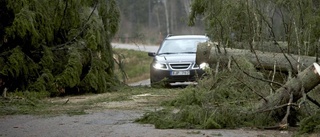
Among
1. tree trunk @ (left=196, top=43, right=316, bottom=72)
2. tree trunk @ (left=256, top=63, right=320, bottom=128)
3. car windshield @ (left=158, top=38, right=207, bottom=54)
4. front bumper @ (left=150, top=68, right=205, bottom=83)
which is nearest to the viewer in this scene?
tree trunk @ (left=256, top=63, right=320, bottom=128)

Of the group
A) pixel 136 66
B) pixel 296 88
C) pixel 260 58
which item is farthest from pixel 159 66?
pixel 136 66

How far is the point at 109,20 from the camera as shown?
16234mm

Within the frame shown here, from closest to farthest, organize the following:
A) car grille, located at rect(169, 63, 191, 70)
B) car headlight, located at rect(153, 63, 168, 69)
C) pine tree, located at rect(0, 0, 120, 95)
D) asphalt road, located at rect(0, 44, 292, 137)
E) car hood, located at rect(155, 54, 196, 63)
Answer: asphalt road, located at rect(0, 44, 292, 137) < pine tree, located at rect(0, 0, 120, 95) < car grille, located at rect(169, 63, 191, 70) < car hood, located at rect(155, 54, 196, 63) < car headlight, located at rect(153, 63, 168, 69)

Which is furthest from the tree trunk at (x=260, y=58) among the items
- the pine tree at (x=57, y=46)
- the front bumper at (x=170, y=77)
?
the front bumper at (x=170, y=77)

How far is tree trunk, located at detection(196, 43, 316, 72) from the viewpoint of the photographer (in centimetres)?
1004

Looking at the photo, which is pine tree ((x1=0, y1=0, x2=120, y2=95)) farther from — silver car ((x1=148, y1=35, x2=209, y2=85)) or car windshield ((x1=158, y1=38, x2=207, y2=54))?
car windshield ((x1=158, y1=38, x2=207, y2=54))

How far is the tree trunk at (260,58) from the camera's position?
395 inches

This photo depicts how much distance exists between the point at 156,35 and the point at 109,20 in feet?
129

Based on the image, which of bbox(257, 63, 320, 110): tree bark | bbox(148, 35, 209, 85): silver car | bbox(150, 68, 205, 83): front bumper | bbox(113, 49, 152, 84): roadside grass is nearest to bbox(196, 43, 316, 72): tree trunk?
bbox(257, 63, 320, 110): tree bark

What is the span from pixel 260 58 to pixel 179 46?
7.46 metres

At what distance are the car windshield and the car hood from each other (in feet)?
1.63

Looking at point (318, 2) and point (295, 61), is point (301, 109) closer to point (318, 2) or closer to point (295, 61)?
point (295, 61)

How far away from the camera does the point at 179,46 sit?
18.6 metres

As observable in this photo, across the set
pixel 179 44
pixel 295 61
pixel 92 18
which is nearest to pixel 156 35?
pixel 179 44
